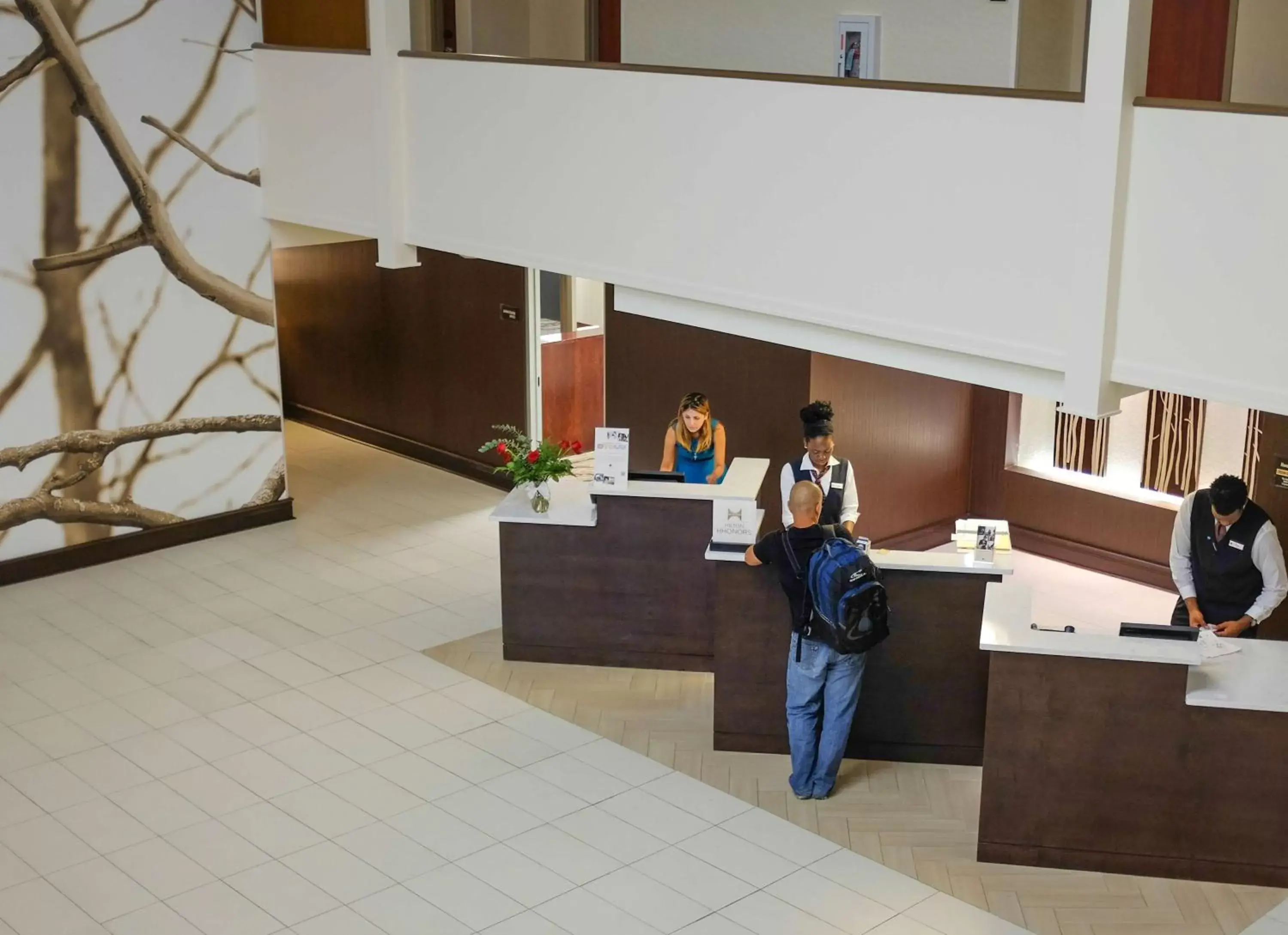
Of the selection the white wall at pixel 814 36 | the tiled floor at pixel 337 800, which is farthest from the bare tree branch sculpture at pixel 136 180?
the white wall at pixel 814 36

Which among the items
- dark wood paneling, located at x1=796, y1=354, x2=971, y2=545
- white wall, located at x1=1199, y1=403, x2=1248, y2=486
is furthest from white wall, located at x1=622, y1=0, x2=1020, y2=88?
white wall, located at x1=1199, y1=403, x2=1248, y2=486

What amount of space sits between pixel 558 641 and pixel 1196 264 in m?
4.65

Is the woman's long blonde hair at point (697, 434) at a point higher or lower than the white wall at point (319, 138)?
lower

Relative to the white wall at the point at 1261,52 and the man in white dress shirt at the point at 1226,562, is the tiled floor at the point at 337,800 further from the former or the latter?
the white wall at the point at 1261,52

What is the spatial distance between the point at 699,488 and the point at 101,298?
195 inches

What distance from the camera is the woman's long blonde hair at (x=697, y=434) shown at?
8945 millimetres

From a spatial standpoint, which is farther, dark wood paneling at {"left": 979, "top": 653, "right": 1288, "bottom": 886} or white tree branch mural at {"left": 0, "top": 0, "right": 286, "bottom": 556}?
white tree branch mural at {"left": 0, "top": 0, "right": 286, "bottom": 556}

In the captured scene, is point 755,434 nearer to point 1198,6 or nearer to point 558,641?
point 558,641

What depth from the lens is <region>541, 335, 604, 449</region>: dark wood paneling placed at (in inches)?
507

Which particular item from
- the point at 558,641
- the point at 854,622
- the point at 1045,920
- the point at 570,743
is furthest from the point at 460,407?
the point at 1045,920

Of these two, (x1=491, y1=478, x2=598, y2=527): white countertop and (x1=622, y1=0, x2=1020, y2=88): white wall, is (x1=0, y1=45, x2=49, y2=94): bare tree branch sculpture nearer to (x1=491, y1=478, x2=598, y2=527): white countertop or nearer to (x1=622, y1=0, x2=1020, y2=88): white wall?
(x1=622, y1=0, x2=1020, y2=88): white wall

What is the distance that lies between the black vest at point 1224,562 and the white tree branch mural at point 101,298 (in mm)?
7414

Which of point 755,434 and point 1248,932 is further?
point 755,434

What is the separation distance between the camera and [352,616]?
9.81 m
